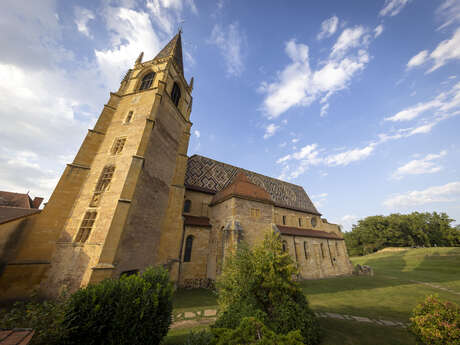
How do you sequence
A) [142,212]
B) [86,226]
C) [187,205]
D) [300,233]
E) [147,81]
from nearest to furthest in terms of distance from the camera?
[86,226] < [142,212] < [147,81] < [187,205] < [300,233]

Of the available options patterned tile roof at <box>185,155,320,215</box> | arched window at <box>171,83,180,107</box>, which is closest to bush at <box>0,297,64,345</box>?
patterned tile roof at <box>185,155,320,215</box>

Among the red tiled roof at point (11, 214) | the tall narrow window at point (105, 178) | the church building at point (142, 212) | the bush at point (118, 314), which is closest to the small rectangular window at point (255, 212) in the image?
the church building at point (142, 212)

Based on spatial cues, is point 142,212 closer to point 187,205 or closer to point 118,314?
point 187,205

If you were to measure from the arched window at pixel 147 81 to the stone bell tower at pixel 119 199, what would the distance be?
12 centimetres

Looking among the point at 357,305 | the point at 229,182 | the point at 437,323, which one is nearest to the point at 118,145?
the point at 229,182

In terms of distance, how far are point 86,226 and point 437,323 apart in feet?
54.7

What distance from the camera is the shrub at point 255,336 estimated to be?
9.85 ft

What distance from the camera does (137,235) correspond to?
11562 millimetres

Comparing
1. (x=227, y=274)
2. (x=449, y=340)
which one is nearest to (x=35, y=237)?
(x=227, y=274)

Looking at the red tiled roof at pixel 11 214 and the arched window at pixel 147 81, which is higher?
the arched window at pixel 147 81

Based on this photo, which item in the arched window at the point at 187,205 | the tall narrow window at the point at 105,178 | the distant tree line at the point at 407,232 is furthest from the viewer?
the distant tree line at the point at 407,232

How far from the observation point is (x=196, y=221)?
17.1 meters

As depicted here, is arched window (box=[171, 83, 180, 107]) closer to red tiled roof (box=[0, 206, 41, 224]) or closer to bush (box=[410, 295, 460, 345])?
red tiled roof (box=[0, 206, 41, 224])

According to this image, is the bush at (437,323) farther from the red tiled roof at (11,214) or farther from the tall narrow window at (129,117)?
the tall narrow window at (129,117)
